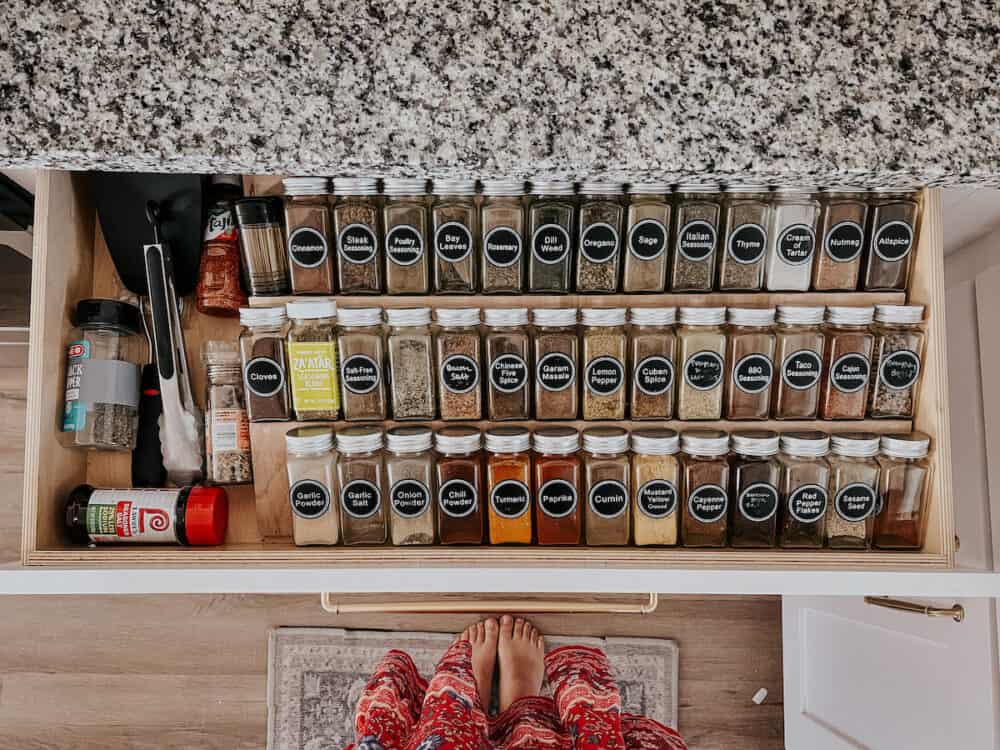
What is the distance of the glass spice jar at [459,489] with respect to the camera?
990 mm

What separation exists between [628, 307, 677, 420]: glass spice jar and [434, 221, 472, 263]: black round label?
27cm

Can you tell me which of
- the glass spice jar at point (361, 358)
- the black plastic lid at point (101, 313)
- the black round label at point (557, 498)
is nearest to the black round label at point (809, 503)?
the black round label at point (557, 498)

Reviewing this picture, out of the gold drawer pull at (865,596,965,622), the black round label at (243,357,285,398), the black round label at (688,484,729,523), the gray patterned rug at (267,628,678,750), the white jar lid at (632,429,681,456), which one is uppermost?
the black round label at (243,357,285,398)

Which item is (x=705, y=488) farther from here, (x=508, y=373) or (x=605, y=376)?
(x=508, y=373)

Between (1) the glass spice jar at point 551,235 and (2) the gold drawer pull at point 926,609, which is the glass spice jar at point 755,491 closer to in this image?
(2) the gold drawer pull at point 926,609

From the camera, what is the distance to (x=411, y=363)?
3.28ft

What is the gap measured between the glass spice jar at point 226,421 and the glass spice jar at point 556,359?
48 centimetres

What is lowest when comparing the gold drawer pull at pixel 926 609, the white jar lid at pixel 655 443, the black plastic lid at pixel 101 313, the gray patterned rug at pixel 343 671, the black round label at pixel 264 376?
the gray patterned rug at pixel 343 671

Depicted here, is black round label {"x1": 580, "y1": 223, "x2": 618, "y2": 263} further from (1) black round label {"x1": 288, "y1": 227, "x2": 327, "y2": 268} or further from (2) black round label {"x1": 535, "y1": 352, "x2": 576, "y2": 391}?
(1) black round label {"x1": 288, "y1": 227, "x2": 327, "y2": 268}

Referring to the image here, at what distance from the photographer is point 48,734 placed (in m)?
1.59

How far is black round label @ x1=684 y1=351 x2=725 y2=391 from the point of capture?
0.99 metres

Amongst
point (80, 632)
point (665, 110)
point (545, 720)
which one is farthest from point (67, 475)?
point (665, 110)

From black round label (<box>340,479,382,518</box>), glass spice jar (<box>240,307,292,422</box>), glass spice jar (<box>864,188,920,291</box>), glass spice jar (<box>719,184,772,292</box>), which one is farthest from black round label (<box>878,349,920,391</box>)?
glass spice jar (<box>240,307,292,422</box>)

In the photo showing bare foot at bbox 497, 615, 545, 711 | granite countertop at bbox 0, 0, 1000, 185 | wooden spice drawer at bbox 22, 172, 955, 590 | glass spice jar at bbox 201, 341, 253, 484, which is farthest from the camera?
bare foot at bbox 497, 615, 545, 711
